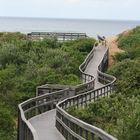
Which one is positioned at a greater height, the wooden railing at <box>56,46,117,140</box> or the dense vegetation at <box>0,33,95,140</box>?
the wooden railing at <box>56,46,117,140</box>

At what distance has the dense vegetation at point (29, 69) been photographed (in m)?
29.4

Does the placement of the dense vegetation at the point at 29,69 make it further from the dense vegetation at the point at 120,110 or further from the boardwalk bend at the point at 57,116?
the dense vegetation at the point at 120,110

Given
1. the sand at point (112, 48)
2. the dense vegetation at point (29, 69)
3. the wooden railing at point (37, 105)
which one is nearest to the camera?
the wooden railing at point (37, 105)

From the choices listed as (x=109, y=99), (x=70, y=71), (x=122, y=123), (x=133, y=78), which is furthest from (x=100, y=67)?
(x=122, y=123)

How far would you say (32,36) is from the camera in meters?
68.9

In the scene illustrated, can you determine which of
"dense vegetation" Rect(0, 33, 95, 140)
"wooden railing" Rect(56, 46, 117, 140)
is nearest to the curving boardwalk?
"wooden railing" Rect(56, 46, 117, 140)

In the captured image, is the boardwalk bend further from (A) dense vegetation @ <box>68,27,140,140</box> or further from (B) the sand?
(B) the sand

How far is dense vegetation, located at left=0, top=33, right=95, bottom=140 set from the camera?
29.4m

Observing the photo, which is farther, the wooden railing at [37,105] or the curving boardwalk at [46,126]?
the curving boardwalk at [46,126]

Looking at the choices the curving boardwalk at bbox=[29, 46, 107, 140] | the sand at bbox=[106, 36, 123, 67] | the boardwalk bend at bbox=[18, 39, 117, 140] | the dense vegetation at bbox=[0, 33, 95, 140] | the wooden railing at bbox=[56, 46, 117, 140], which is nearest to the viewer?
the wooden railing at bbox=[56, 46, 117, 140]

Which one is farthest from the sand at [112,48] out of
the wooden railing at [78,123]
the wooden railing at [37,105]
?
the wooden railing at [78,123]

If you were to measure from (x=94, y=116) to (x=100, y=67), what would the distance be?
63.7 ft

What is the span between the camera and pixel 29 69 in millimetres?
40406

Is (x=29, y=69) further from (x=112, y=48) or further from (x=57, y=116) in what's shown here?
(x=57, y=116)
